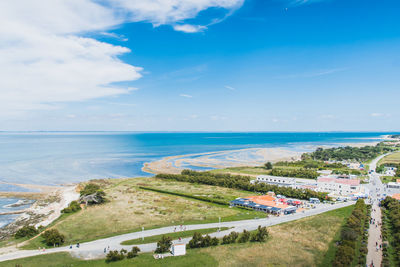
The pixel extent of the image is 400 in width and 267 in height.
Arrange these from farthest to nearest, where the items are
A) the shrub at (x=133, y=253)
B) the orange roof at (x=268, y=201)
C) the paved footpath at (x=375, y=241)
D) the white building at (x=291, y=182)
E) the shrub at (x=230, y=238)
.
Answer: the white building at (x=291, y=182), the orange roof at (x=268, y=201), the shrub at (x=230, y=238), the shrub at (x=133, y=253), the paved footpath at (x=375, y=241)

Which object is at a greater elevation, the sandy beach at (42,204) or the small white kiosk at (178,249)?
the small white kiosk at (178,249)

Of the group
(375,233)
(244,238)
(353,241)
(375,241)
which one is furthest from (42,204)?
(375,233)

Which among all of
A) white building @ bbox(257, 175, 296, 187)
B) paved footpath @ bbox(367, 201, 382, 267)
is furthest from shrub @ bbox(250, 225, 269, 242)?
white building @ bbox(257, 175, 296, 187)

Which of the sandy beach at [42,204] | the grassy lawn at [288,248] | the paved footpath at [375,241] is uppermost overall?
the paved footpath at [375,241]

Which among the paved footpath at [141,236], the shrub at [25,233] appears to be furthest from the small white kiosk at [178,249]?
the shrub at [25,233]

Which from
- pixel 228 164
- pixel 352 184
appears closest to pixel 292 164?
pixel 228 164

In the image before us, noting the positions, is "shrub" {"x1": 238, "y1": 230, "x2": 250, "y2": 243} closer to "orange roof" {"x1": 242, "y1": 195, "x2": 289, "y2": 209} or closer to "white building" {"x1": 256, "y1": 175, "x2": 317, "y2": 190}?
"orange roof" {"x1": 242, "y1": 195, "x2": 289, "y2": 209}

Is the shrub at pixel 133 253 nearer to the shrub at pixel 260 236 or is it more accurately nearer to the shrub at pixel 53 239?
the shrub at pixel 53 239

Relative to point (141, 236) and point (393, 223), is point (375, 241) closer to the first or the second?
point (393, 223)

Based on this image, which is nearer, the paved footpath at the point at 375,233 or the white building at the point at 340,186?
the paved footpath at the point at 375,233
